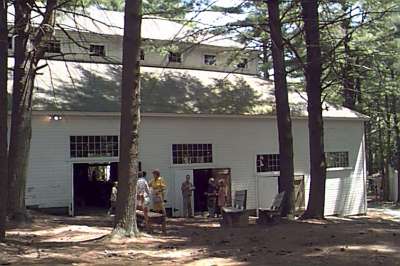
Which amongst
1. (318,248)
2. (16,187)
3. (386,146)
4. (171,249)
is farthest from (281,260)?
(386,146)

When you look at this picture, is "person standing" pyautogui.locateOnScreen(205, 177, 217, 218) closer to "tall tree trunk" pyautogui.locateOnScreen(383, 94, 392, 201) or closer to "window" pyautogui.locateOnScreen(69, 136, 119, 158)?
"window" pyautogui.locateOnScreen(69, 136, 119, 158)

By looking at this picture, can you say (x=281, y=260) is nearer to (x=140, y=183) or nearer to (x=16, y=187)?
(x=140, y=183)

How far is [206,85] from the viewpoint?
95.0 feet

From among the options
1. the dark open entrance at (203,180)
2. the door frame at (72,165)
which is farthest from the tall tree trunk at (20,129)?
the dark open entrance at (203,180)

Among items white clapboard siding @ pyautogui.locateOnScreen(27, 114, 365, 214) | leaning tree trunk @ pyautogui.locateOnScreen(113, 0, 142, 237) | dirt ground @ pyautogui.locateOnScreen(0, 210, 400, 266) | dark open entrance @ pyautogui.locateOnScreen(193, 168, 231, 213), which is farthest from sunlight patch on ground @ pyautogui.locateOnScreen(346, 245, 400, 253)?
dark open entrance @ pyautogui.locateOnScreen(193, 168, 231, 213)

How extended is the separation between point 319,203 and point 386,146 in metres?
31.8

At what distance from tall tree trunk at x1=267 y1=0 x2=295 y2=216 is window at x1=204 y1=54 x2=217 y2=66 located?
12.2m

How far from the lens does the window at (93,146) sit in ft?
74.0

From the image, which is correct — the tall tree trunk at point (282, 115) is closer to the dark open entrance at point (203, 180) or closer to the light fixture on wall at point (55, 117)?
the dark open entrance at point (203, 180)

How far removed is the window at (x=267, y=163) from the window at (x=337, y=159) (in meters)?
3.65

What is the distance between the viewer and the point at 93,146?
23.1 metres

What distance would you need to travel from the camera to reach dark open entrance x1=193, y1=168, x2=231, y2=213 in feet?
86.6

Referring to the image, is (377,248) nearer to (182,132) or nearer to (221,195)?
(221,195)

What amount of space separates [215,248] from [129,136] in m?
2.95
